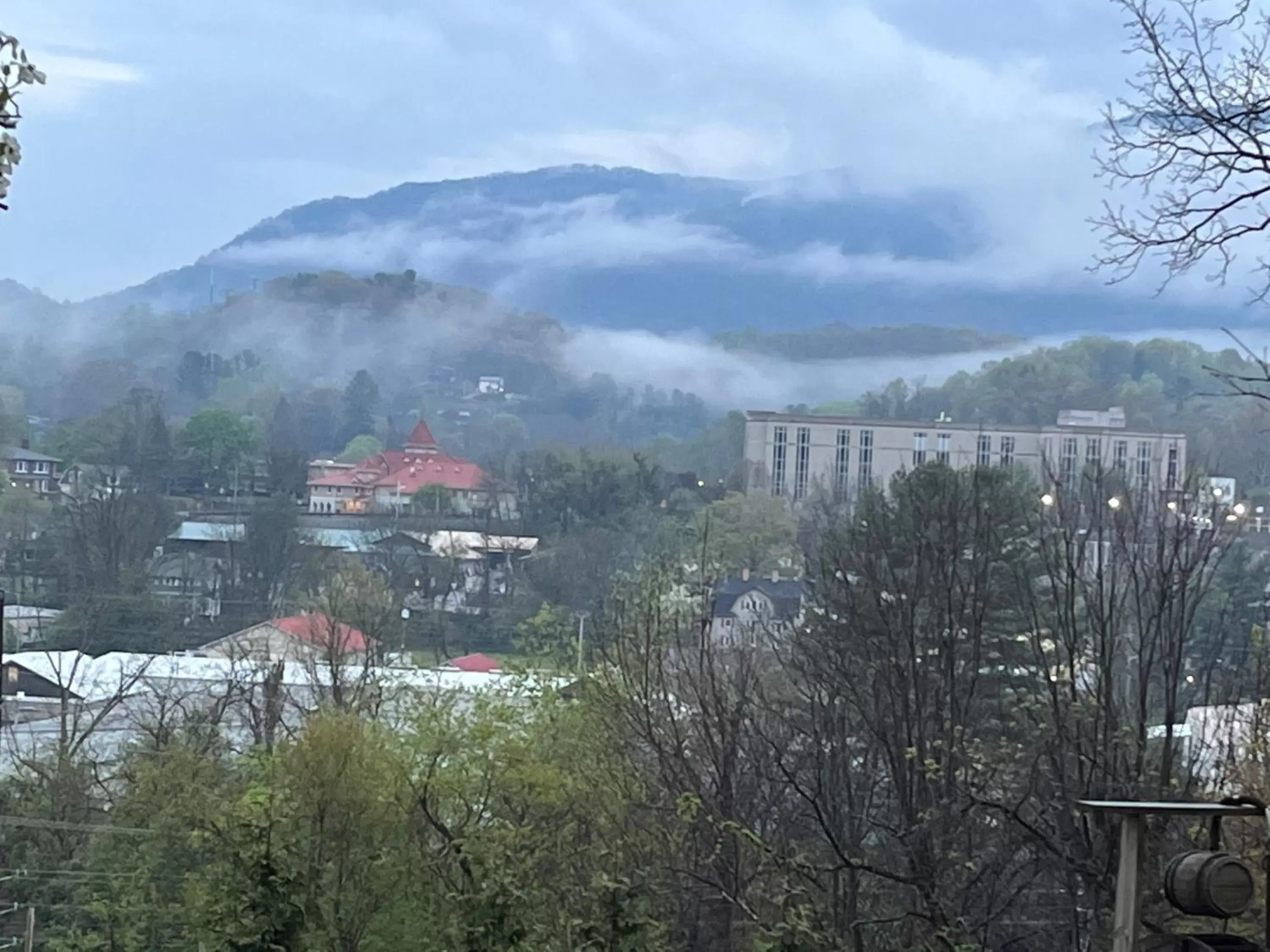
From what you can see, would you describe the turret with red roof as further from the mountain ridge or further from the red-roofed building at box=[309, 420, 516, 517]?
the mountain ridge

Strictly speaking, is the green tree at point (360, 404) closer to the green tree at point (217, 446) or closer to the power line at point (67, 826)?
the green tree at point (217, 446)

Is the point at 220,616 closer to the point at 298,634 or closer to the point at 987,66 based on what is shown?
the point at 298,634

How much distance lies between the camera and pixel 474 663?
20.7m

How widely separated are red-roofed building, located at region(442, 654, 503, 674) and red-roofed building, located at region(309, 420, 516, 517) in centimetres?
822

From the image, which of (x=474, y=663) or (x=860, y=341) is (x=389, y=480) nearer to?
(x=474, y=663)

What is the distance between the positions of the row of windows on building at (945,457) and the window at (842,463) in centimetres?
2

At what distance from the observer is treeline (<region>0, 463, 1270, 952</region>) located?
13.0 ft

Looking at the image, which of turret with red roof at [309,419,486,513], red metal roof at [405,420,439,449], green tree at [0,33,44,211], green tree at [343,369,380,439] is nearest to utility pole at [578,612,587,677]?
green tree at [0,33,44,211]

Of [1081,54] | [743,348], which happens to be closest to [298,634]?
[1081,54]

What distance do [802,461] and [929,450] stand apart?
9642mm

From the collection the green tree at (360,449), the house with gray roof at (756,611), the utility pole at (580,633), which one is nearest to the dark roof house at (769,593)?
the house with gray roof at (756,611)

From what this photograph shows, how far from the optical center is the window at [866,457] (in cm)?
1895

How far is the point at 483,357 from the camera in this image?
181ft

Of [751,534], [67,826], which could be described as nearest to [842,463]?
[751,534]
